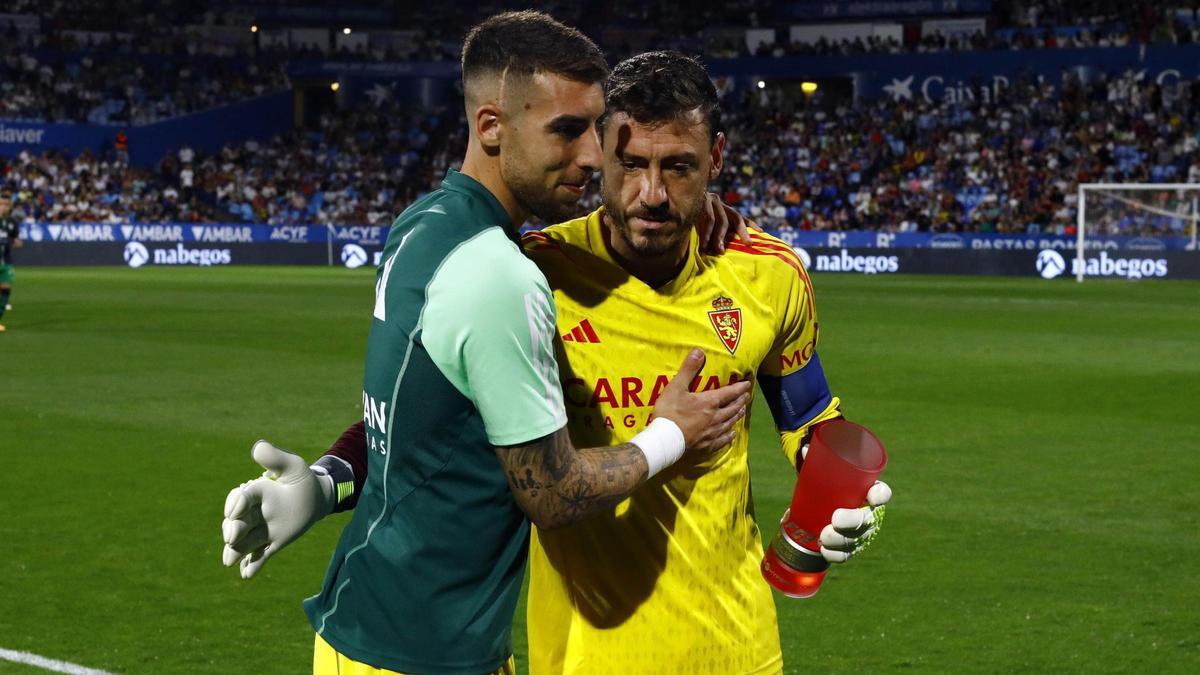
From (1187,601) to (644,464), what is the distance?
466 centimetres

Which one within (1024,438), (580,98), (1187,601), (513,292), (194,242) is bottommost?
(194,242)

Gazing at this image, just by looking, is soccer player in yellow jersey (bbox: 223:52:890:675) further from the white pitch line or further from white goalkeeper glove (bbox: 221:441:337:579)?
the white pitch line

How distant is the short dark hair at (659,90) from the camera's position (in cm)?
345

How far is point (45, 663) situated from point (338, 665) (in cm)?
323

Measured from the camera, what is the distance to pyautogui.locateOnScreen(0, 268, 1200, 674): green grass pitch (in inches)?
245

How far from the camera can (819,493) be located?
3393 mm

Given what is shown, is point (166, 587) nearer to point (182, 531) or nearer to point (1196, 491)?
point (182, 531)

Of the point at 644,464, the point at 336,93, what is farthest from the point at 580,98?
the point at 336,93

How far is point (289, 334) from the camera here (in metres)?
20.6

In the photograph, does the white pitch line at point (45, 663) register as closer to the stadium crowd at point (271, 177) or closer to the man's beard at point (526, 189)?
the man's beard at point (526, 189)

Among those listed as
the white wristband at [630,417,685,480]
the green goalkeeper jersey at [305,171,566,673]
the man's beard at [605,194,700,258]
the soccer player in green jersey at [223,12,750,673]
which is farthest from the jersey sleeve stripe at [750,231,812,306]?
the green goalkeeper jersey at [305,171,566,673]

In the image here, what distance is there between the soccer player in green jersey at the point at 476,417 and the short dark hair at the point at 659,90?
311 millimetres

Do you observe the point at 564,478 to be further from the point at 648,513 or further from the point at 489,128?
the point at 489,128

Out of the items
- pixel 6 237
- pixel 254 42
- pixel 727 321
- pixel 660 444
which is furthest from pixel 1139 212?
pixel 254 42
